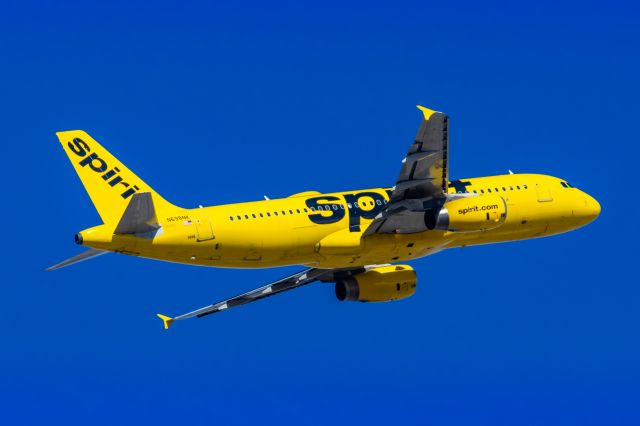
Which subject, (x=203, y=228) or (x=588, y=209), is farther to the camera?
(x=588, y=209)

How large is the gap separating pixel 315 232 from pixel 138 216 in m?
8.58

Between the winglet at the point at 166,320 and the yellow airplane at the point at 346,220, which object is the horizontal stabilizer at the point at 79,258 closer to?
the yellow airplane at the point at 346,220

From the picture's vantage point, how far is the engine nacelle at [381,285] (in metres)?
83.8

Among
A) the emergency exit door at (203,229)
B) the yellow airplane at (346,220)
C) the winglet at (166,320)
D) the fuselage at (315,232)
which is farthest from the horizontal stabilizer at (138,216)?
the winglet at (166,320)

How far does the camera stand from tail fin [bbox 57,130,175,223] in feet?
246

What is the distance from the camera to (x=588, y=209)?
279ft

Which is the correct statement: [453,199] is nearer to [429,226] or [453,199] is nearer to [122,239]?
[429,226]

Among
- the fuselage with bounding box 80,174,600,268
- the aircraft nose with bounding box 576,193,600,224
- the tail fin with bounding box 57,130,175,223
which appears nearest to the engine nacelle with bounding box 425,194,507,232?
the fuselage with bounding box 80,174,600,268

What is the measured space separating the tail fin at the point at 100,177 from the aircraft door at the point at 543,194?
18.3 m

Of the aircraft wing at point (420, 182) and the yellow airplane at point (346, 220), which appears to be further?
the yellow airplane at point (346, 220)

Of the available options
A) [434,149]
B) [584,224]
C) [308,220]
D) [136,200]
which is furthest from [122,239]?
[584,224]

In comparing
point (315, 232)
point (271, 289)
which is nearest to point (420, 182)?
point (315, 232)

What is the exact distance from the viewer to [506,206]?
3162 inches

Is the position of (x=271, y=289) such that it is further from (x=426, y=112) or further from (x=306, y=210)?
(x=426, y=112)
